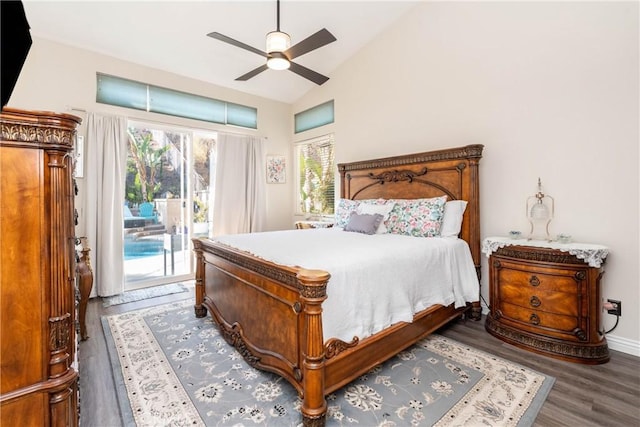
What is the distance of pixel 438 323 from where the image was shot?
2.56m

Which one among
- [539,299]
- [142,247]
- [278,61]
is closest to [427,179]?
[539,299]

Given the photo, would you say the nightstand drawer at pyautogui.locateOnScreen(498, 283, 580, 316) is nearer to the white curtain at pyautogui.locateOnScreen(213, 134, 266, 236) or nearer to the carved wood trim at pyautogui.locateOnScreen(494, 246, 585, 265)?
the carved wood trim at pyautogui.locateOnScreen(494, 246, 585, 265)

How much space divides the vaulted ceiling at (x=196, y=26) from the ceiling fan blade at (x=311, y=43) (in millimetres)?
1010

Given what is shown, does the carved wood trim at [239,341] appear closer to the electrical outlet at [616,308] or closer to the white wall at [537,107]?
the white wall at [537,107]

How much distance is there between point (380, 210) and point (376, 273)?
4.97ft

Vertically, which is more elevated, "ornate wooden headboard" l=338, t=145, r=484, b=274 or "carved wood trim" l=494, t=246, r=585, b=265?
"ornate wooden headboard" l=338, t=145, r=484, b=274

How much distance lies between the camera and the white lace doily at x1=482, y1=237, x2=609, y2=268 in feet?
6.91

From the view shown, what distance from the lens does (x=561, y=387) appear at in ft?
6.15

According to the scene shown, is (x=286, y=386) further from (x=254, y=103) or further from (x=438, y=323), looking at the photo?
(x=254, y=103)

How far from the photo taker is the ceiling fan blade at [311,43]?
8.29 feet

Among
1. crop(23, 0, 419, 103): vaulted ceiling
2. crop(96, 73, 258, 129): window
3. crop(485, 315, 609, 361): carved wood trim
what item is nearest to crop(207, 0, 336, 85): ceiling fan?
crop(23, 0, 419, 103): vaulted ceiling

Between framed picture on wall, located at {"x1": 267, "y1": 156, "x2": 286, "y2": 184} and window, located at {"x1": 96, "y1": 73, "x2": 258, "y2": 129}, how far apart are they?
0.65 m

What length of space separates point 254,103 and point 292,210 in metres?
2.04

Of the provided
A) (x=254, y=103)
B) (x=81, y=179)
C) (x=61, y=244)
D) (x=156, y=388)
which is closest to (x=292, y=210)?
(x=254, y=103)
